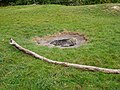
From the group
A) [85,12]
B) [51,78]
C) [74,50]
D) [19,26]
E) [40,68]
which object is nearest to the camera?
[51,78]

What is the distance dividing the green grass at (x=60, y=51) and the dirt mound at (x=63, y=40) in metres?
0.23

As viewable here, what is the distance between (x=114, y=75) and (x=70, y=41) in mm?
2686

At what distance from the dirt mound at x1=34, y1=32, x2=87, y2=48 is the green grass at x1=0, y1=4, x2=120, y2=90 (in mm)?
229

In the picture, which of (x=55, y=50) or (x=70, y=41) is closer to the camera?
(x=55, y=50)

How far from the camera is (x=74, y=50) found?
6.90 metres

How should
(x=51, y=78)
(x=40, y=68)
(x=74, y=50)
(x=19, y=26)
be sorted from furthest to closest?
(x=19, y=26) < (x=74, y=50) < (x=40, y=68) < (x=51, y=78)

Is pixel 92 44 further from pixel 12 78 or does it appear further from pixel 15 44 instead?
pixel 12 78

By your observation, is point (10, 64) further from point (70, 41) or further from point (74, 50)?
point (70, 41)

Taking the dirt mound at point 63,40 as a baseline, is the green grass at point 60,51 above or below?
above

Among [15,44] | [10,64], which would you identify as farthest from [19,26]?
[10,64]

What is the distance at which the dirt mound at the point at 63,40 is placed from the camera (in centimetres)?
762

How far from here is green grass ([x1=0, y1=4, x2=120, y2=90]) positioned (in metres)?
5.28

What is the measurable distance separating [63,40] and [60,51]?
49.0 inches

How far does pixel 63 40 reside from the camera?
805 cm
